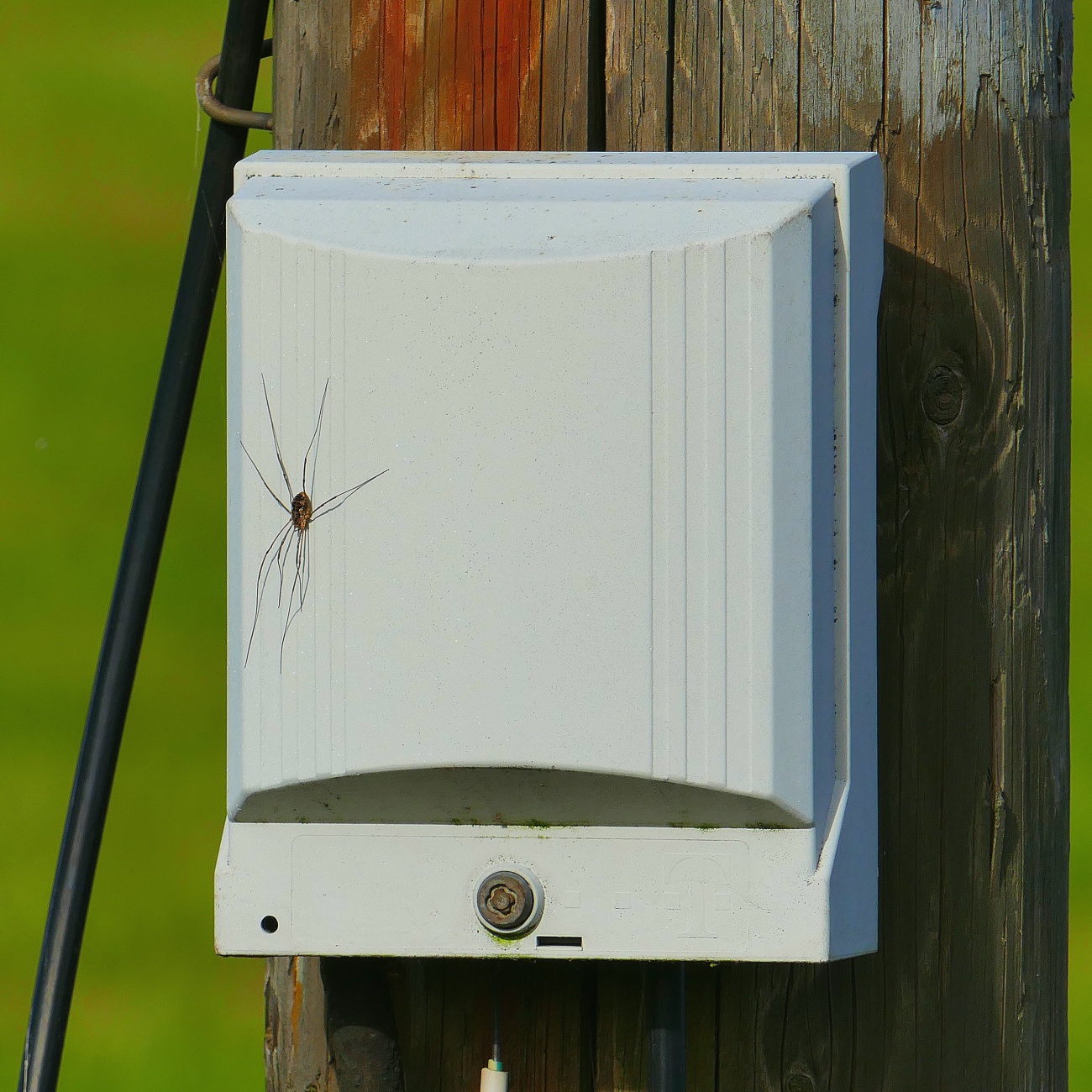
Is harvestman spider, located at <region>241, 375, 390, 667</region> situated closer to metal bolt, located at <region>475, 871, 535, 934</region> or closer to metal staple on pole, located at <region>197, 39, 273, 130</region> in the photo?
metal bolt, located at <region>475, 871, 535, 934</region>

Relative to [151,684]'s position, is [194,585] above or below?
above

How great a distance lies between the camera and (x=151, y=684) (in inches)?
182

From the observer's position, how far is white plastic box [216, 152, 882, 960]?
1313 millimetres

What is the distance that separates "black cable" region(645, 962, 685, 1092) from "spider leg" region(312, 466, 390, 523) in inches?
20.3

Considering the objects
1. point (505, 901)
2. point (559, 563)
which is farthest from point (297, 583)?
point (505, 901)

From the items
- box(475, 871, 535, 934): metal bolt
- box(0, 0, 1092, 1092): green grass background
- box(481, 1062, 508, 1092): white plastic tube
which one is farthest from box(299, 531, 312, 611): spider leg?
box(0, 0, 1092, 1092): green grass background

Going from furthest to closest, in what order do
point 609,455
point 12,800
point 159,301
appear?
point 159,301 < point 12,800 < point 609,455

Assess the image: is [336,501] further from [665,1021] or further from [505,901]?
[665,1021]

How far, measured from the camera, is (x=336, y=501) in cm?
135

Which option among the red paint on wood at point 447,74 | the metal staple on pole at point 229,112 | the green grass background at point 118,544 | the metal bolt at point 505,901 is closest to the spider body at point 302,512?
the metal bolt at point 505,901

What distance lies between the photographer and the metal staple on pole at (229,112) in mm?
1768

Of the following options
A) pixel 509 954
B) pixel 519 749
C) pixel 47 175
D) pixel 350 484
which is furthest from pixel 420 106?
pixel 47 175

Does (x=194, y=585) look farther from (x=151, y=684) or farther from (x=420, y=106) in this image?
(x=420, y=106)

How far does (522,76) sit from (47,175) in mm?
4246
